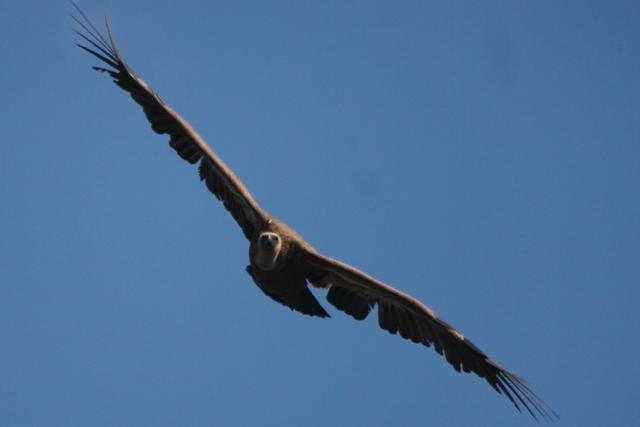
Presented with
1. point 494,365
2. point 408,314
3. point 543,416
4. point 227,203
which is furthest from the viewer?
point 227,203

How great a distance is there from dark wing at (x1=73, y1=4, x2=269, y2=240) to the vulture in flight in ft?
0.05

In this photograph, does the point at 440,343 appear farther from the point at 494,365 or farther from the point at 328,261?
the point at 328,261

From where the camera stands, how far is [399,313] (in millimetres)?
12164

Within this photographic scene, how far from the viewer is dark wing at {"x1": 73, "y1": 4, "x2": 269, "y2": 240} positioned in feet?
40.9

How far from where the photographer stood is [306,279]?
12188mm

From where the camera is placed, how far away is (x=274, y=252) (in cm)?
1143

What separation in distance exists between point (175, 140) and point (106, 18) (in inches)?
88.9

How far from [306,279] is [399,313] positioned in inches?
53.6

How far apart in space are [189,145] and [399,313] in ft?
13.1

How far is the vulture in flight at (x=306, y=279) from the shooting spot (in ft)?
37.9

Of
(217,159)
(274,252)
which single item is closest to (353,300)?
(274,252)

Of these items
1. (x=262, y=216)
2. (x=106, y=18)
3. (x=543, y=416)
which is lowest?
(x=543, y=416)

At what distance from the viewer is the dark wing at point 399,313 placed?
11.5 meters

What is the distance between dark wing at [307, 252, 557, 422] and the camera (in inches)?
453
